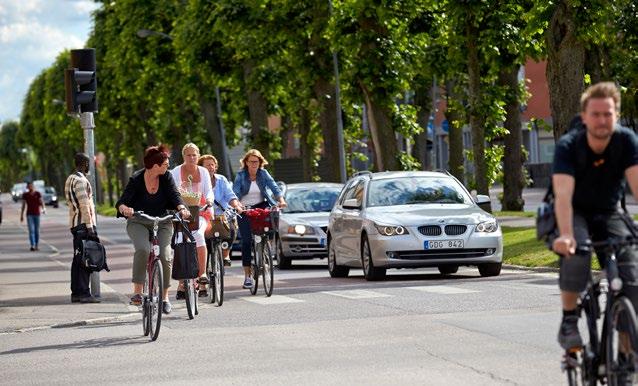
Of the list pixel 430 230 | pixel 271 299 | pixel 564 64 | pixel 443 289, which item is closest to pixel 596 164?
pixel 443 289

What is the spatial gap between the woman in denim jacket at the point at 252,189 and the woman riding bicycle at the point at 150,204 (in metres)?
4.42

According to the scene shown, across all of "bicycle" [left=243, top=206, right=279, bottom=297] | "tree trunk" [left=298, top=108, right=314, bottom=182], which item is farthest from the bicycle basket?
"tree trunk" [left=298, top=108, right=314, bottom=182]

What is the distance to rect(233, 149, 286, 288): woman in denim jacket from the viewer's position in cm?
2041

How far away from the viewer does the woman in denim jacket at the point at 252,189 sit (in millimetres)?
20406

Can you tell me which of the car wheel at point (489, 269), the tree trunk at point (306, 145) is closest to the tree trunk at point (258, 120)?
the tree trunk at point (306, 145)

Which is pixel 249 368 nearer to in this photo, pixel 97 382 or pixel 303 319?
pixel 97 382

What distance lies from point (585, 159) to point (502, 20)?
2490 cm

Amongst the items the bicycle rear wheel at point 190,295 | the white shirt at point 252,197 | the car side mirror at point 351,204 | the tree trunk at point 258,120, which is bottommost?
the bicycle rear wheel at point 190,295

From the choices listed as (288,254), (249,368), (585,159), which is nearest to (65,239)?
(288,254)

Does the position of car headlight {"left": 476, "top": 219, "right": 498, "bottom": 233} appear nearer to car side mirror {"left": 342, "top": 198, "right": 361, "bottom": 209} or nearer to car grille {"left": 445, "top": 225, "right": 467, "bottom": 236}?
car grille {"left": 445, "top": 225, "right": 467, "bottom": 236}

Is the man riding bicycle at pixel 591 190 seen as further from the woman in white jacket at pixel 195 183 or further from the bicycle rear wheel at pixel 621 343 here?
the woman in white jacket at pixel 195 183

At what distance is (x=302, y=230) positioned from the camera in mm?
28500

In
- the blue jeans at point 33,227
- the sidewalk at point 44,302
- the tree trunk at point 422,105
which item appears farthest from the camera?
Result: the tree trunk at point 422,105

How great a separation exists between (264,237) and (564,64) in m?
7.96
